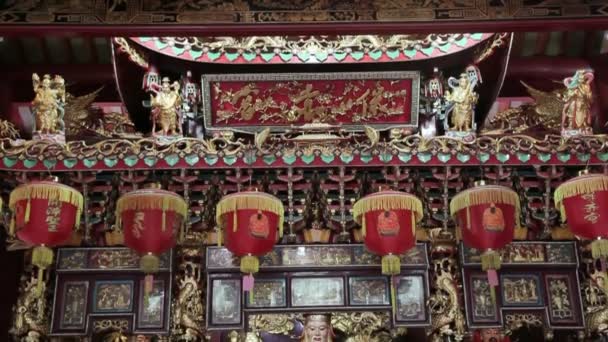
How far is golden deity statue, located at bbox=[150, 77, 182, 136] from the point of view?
21.0 ft

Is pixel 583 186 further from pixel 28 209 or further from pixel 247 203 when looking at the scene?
pixel 28 209

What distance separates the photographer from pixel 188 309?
20.2ft

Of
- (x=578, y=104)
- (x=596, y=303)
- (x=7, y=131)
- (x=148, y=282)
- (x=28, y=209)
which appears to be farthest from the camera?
(x=578, y=104)

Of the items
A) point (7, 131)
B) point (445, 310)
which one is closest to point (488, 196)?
point (445, 310)

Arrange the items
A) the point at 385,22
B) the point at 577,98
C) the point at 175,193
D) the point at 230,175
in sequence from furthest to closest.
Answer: the point at 577,98 < the point at 230,175 < the point at 175,193 < the point at 385,22

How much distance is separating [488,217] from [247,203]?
158 cm

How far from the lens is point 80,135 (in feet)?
21.4

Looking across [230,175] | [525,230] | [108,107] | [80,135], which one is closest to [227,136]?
[230,175]

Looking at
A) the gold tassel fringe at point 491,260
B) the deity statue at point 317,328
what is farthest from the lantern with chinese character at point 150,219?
the gold tassel fringe at point 491,260

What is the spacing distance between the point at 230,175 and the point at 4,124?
5.53 ft

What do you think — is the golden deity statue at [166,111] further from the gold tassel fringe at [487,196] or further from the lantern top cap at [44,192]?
the gold tassel fringe at [487,196]

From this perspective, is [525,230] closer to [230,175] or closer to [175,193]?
[230,175]

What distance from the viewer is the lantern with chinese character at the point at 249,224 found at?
5363 millimetres

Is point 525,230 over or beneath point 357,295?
over
